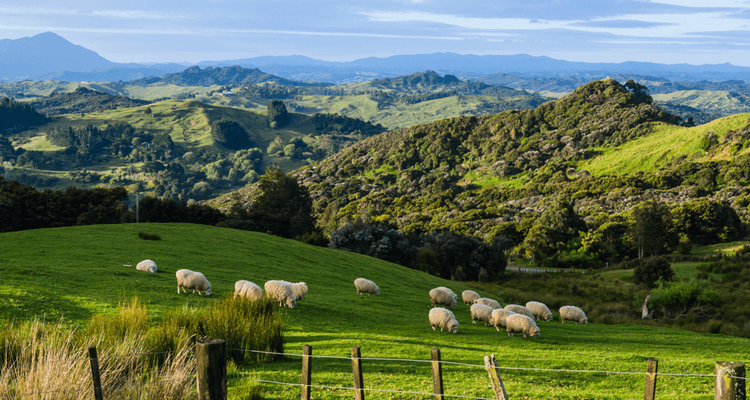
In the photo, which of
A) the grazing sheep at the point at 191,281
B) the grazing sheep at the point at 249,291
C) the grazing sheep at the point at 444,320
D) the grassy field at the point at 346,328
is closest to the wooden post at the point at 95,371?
the grassy field at the point at 346,328

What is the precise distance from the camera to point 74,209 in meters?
44.2

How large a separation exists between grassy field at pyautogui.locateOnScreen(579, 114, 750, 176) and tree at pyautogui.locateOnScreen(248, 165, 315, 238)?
8067 cm

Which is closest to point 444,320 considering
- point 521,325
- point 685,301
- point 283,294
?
point 521,325

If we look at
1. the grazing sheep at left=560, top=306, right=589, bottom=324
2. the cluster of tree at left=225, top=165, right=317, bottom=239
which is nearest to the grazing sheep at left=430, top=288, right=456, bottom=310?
the grazing sheep at left=560, top=306, right=589, bottom=324

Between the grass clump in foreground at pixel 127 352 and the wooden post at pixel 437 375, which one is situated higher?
the wooden post at pixel 437 375

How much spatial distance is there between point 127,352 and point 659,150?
417 ft

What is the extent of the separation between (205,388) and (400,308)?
16.0 metres

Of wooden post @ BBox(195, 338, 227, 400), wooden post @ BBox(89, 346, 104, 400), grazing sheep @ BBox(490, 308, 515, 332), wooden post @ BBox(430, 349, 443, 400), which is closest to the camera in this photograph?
wooden post @ BBox(195, 338, 227, 400)

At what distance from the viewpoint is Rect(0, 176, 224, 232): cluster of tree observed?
39969 mm

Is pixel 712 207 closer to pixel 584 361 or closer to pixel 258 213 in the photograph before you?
pixel 258 213

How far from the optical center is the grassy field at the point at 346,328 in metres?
9.24

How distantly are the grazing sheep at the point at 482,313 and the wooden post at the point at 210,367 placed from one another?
14.2 m

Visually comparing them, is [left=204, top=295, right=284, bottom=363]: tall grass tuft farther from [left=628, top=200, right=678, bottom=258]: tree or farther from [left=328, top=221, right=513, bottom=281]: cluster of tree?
[left=628, top=200, right=678, bottom=258]: tree

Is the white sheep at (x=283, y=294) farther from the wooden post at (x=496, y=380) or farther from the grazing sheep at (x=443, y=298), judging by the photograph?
the wooden post at (x=496, y=380)
